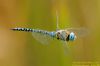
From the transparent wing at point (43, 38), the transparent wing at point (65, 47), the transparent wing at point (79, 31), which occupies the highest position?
the transparent wing at point (79, 31)

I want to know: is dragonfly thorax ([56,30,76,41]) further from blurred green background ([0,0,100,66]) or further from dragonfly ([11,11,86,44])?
blurred green background ([0,0,100,66])

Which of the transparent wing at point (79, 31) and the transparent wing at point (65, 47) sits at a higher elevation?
the transparent wing at point (79, 31)

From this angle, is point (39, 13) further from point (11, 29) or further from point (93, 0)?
point (93, 0)

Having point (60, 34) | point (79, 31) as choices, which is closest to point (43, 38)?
point (60, 34)

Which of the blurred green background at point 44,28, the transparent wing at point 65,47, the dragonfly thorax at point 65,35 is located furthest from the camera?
the blurred green background at point 44,28

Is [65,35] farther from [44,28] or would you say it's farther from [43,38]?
[44,28]

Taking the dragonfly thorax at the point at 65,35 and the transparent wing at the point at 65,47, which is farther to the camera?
the transparent wing at the point at 65,47

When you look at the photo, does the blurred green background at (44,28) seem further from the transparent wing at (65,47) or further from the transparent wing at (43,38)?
the transparent wing at (43,38)

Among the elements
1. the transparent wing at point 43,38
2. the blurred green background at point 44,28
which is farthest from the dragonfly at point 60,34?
the blurred green background at point 44,28
